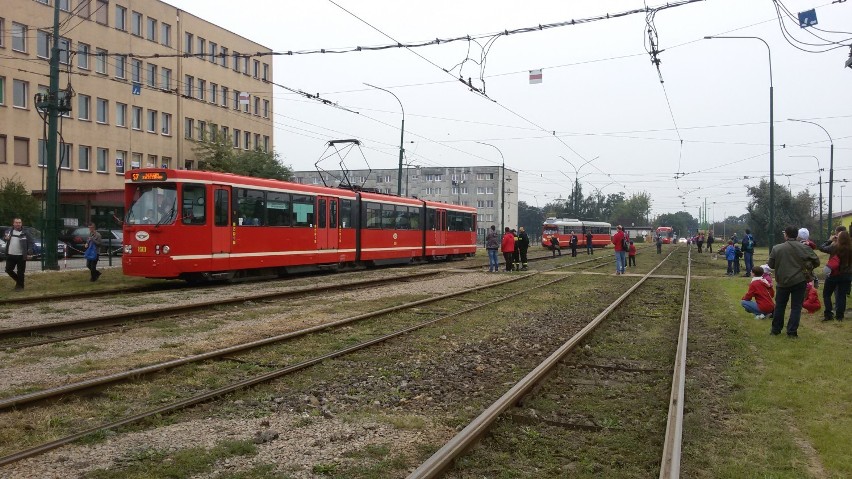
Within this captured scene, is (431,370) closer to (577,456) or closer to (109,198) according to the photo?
(577,456)

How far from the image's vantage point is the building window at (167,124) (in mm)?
49625

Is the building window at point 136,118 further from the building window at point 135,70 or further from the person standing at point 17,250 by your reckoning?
the person standing at point 17,250

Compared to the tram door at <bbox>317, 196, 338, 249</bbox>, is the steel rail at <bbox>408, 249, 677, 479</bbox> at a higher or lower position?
lower

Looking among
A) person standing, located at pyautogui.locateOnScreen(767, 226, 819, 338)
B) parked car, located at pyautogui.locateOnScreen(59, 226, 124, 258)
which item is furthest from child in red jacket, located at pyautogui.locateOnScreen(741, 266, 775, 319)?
parked car, located at pyautogui.locateOnScreen(59, 226, 124, 258)

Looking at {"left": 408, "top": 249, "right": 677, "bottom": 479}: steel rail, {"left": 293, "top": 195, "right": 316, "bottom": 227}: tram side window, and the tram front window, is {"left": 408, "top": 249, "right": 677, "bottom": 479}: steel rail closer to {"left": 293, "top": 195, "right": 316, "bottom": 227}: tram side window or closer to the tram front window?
the tram front window

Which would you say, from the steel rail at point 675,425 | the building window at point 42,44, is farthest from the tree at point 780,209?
the steel rail at point 675,425

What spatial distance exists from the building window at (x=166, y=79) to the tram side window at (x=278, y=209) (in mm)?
32057

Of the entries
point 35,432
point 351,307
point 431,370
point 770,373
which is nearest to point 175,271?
point 351,307

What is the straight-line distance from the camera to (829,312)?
39.4ft

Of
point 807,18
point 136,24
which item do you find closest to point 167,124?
point 136,24

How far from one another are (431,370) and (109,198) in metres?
37.3

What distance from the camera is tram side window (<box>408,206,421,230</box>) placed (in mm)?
29623

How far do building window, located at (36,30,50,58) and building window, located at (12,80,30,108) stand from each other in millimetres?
1937

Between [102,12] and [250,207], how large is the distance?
105 feet
